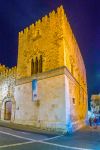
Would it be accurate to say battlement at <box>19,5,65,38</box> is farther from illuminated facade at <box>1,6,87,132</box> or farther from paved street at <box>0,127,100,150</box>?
paved street at <box>0,127,100,150</box>

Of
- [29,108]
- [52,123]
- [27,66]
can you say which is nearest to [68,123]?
[52,123]

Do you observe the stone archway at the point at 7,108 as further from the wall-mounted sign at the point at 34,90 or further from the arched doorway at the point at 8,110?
the wall-mounted sign at the point at 34,90

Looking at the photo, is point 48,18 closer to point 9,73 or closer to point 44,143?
point 9,73

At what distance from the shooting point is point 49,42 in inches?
599

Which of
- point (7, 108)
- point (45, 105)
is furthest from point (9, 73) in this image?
point (45, 105)

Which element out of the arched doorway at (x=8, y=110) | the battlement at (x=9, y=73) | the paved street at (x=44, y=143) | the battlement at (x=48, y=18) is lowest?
the paved street at (x=44, y=143)

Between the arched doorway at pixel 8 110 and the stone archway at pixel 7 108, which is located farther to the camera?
the arched doorway at pixel 8 110

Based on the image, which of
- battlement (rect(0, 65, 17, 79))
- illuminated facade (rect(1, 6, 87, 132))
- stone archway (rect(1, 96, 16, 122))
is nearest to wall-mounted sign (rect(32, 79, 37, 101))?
illuminated facade (rect(1, 6, 87, 132))

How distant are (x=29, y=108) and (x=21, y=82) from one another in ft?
8.79

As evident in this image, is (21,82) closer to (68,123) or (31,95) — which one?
(31,95)

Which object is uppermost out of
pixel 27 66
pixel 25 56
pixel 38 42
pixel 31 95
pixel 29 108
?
pixel 38 42

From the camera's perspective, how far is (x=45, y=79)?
14.3 metres

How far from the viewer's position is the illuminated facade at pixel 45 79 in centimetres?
1307

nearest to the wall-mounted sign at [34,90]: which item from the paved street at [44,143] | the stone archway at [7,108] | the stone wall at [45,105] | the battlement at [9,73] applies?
the stone wall at [45,105]
